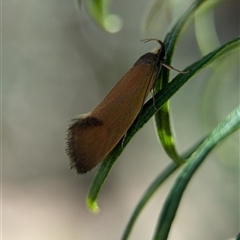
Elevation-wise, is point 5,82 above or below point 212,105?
above

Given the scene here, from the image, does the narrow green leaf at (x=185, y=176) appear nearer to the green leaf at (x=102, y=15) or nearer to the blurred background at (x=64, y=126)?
the green leaf at (x=102, y=15)

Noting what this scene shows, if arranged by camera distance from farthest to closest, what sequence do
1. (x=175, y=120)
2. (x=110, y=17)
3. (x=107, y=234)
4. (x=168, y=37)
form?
(x=175, y=120) < (x=107, y=234) < (x=110, y=17) < (x=168, y=37)

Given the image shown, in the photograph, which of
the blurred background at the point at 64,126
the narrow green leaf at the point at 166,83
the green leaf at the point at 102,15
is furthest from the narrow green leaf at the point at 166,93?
the blurred background at the point at 64,126

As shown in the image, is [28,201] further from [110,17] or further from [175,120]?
[110,17]

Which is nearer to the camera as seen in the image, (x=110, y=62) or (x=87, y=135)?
(x=87, y=135)

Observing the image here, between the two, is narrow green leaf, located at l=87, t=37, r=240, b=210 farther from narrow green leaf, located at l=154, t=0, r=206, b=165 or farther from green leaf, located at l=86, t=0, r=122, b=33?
green leaf, located at l=86, t=0, r=122, b=33

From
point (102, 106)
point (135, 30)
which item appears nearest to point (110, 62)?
point (135, 30)
